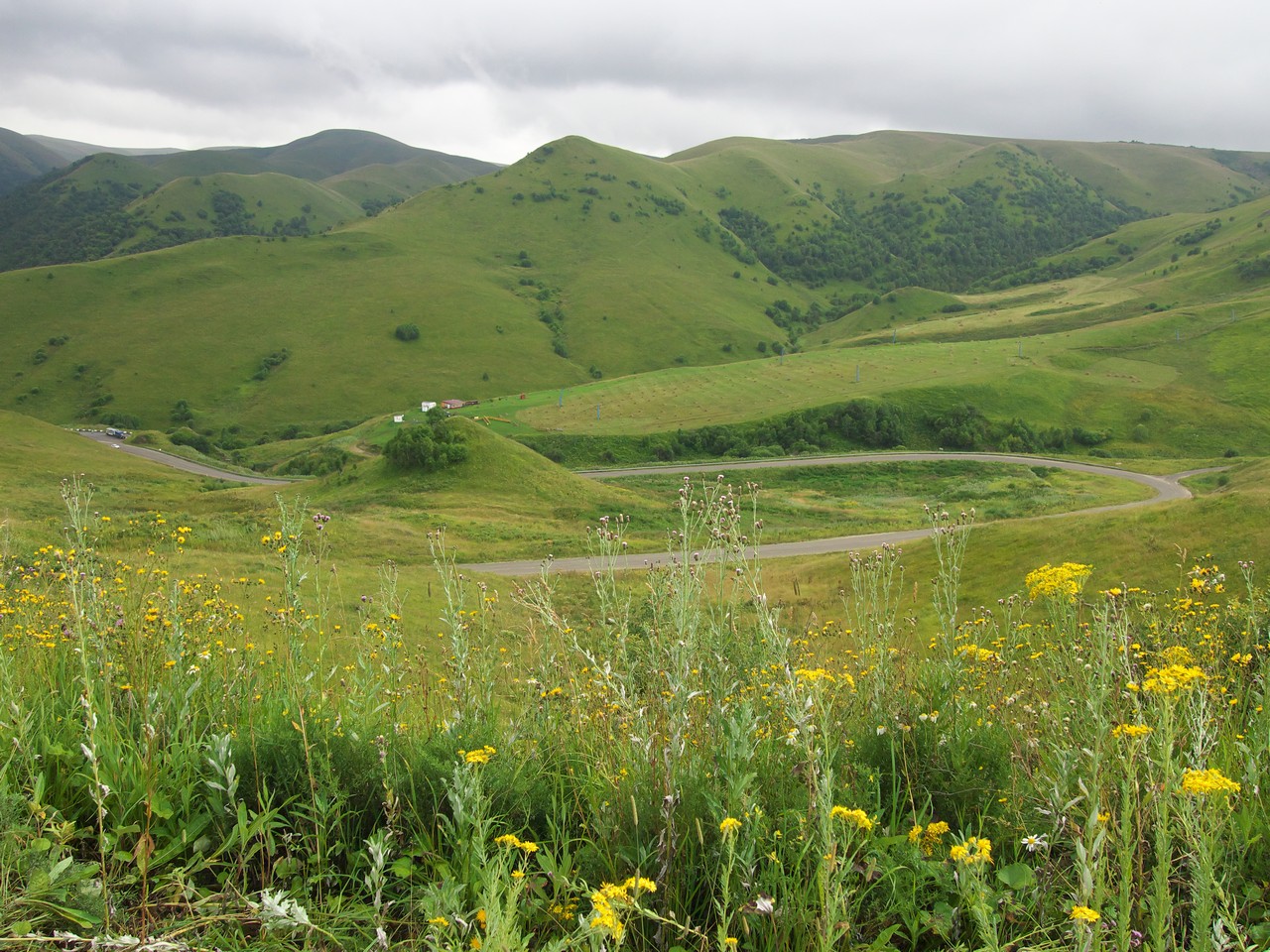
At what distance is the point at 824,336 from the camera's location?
19125 cm

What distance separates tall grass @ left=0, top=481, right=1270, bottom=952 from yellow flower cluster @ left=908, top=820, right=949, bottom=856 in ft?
0.07

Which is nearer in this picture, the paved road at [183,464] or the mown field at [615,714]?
the mown field at [615,714]

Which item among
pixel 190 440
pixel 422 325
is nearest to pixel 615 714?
pixel 190 440

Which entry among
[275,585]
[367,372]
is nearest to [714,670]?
[275,585]

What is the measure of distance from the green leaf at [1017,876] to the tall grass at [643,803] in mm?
17

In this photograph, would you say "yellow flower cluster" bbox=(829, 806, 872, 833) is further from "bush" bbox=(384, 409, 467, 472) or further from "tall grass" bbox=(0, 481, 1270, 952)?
"bush" bbox=(384, 409, 467, 472)

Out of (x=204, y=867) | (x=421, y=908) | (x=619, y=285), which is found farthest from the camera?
(x=619, y=285)

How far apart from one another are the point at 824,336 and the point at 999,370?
94.6 m

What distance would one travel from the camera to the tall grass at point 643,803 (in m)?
3.00

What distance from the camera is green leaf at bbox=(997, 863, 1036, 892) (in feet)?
10.7

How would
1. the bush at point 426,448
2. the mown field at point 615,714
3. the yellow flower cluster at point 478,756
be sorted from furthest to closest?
the bush at point 426,448 → the yellow flower cluster at point 478,756 → the mown field at point 615,714

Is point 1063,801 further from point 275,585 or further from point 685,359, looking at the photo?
point 685,359

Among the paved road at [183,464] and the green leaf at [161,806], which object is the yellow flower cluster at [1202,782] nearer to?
the green leaf at [161,806]

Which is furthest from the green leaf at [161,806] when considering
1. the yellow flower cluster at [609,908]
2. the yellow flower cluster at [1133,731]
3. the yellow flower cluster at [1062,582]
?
the yellow flower cluster at [1062,582]
